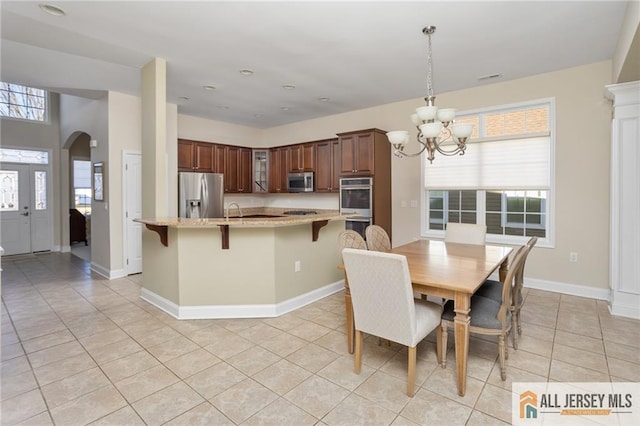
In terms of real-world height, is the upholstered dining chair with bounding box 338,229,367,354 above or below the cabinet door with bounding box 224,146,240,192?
below

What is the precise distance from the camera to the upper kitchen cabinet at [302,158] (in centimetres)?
631

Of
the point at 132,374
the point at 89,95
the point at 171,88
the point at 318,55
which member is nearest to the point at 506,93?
the point at 318,55

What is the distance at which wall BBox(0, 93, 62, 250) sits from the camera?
21.6 feet

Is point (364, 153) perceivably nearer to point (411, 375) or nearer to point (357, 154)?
point (357, 154)

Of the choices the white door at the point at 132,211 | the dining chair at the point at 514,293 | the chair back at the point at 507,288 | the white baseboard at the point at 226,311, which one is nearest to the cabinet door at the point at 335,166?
the white baseboard at the point at 226,311

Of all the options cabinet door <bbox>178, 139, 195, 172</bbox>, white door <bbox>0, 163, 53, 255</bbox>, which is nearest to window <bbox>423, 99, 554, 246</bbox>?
cabinet door <bbox>178, 139, 195, 172</bbox>

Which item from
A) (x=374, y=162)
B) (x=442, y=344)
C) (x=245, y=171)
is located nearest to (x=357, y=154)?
(x=374, y=162)

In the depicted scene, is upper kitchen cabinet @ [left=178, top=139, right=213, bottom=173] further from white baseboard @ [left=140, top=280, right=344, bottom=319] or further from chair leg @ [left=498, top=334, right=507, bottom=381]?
chair leg @ [left=498, top=334, right=507, bottom=381]

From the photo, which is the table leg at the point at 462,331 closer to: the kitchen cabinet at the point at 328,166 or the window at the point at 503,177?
the window at the point at 503,177

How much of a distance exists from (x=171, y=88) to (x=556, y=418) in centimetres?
537

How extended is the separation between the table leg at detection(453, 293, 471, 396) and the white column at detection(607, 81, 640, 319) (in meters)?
2.51

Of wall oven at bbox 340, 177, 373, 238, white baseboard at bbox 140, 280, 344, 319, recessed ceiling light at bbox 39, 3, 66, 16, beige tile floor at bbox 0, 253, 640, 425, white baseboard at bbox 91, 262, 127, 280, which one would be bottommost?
beige tile floor at bbox 0, 253, 640, 425

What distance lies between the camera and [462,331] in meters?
→ 2.10

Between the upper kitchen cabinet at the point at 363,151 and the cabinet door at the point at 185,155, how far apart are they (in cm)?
275
